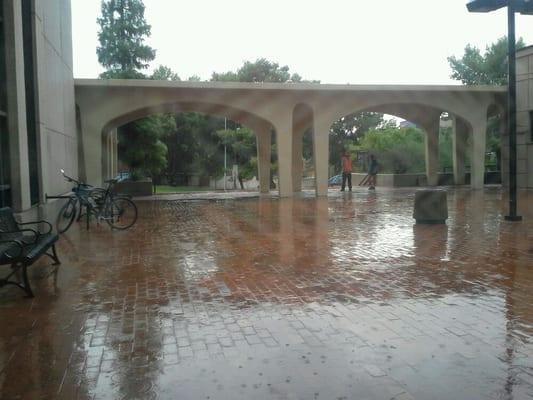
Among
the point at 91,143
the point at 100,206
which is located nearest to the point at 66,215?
the point at 100,206

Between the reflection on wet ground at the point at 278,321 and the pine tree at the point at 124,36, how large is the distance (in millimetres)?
22542

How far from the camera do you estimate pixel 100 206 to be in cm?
1202

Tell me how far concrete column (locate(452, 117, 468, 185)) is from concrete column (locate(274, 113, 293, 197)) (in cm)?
968

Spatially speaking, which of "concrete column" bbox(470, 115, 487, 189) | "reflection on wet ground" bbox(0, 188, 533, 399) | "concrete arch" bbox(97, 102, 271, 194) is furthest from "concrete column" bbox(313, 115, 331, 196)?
"reflection on wet ground" bbox(0, 188, 533, 399)

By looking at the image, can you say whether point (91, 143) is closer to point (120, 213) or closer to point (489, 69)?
point (120, 213)

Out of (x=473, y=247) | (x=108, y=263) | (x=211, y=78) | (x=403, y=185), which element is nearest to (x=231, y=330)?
(x=108, y=263)

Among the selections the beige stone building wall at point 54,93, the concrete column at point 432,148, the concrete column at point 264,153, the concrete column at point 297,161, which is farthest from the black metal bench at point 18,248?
the concrete column at point 432,148

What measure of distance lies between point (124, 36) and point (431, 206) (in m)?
24.0

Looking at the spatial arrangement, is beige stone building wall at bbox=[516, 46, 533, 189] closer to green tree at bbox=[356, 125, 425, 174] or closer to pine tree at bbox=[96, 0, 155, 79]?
green tree at bbox=[356, 125, 425, 174]

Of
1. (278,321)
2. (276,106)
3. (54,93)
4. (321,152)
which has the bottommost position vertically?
(278,321)

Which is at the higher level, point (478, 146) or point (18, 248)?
point (478, 146)

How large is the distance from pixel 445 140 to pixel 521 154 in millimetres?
14486

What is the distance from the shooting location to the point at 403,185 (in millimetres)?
28609

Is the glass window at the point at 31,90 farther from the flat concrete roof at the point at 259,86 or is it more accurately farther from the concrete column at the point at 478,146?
the concrete column at the point at 478,146
